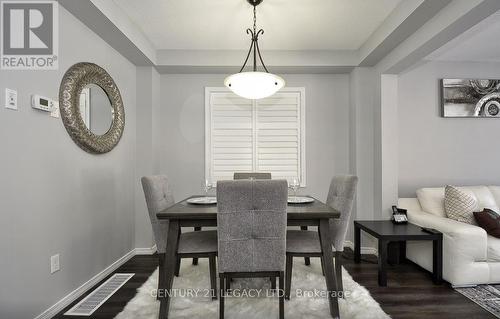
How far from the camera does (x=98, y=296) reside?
2309mm

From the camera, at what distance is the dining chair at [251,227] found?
1.73 meters

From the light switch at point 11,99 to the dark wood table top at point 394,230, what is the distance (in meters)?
3.00

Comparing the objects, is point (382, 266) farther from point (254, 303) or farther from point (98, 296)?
point (98, 296)

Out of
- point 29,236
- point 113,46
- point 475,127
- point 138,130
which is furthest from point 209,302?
point 475,127

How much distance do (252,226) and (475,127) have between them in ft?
11.6

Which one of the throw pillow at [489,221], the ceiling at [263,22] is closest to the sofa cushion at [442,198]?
the throw pillow at [489,221]

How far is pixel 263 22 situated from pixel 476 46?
8.23 feet

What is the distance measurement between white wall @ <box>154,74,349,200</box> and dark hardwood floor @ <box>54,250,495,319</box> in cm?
112

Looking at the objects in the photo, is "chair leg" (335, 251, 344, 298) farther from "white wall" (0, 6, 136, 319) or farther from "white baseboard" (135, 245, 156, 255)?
"white baseboard" (135, 245, 156, 255)

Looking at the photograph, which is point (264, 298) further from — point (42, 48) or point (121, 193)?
point (42, 48)

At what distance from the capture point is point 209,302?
2.18 metres

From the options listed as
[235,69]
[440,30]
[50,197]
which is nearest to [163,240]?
[50,197]

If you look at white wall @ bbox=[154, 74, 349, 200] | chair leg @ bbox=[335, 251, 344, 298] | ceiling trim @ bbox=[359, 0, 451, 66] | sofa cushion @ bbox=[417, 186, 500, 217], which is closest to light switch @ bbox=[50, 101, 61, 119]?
white wall @ bbox=[154, 74, 349, 200]

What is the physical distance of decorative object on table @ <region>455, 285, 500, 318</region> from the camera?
209cm
